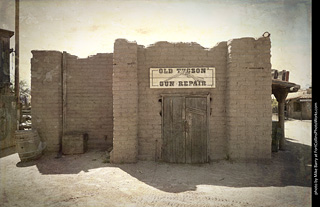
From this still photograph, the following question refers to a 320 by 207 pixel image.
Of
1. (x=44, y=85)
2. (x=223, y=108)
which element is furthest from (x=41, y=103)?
(x=223, y=108)

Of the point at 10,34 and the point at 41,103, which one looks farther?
the point at 10,34

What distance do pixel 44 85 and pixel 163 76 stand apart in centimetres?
462

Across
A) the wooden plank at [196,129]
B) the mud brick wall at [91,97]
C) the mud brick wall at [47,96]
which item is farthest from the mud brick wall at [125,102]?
the mud brick wall at [47,96]

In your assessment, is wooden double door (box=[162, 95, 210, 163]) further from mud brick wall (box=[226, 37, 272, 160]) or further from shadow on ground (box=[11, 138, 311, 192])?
mud brick wall (box=[226, 37, 272, 160])

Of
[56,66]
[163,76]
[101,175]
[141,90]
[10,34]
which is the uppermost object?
[10,34]

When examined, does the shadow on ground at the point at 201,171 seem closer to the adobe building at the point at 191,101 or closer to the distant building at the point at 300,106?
the adobe building at the point at 191,101

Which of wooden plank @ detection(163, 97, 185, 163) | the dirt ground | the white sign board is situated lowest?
the dirt ground

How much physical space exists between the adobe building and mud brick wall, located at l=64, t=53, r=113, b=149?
1.74 m

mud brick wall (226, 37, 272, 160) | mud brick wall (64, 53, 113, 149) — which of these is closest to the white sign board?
mud brick wall (226, 37, 272, 160)

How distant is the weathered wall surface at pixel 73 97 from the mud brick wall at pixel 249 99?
14.7 feet

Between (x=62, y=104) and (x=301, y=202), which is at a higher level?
(x=62, y=104)

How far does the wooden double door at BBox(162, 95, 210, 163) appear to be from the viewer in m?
5.02

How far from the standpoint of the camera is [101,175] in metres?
4.25
